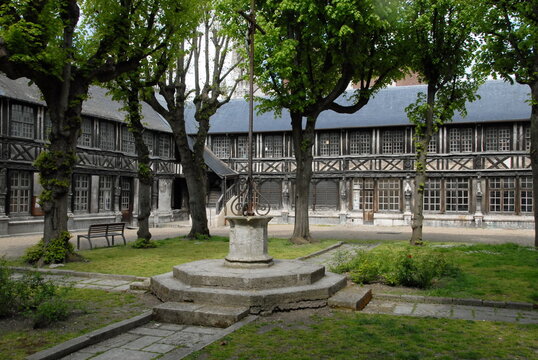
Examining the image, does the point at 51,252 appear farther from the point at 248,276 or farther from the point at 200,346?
the point at 200,346

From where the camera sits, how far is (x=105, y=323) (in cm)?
607

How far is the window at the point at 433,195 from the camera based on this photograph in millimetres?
26625

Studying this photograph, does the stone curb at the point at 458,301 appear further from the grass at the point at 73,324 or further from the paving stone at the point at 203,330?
the grass at the point at 73,324

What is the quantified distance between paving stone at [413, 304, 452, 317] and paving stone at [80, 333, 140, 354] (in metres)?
4.09

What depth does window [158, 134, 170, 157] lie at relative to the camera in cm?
2894

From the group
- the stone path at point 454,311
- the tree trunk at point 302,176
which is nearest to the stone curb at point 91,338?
the stone path at point 454,311

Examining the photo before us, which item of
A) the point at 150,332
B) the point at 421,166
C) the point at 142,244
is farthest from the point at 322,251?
the point at 150,332

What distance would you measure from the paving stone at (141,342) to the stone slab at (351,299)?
2.80 metres

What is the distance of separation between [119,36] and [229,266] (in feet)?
22.9

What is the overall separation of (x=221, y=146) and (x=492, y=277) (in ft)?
79.1

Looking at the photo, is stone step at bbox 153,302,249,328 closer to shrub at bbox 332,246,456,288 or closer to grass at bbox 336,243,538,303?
shrub at bbox 332,246,456,288

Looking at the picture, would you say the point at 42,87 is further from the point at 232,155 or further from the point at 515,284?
the point at 232,155

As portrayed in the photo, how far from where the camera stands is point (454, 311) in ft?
23.0

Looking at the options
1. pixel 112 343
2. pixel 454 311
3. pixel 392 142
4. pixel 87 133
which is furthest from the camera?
pixel 392 142
